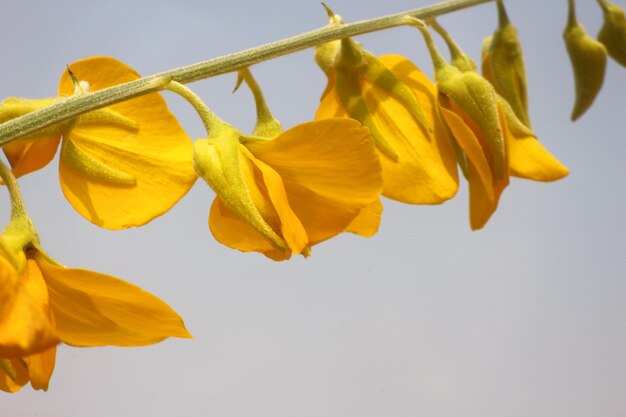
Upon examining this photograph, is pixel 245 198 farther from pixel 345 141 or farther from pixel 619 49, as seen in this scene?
pixel 619 49

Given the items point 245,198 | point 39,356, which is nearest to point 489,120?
point 245,198

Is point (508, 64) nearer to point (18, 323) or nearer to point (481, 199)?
point (481, 199)

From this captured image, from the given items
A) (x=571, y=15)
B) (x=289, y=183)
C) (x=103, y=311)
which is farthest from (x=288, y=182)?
(x=571, y=15)

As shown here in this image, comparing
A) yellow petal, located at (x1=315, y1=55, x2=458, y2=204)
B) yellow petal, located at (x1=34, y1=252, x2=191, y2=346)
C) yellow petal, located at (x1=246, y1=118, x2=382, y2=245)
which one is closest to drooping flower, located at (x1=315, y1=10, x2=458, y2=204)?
yellow petal, located at (x1=315, y1=55, x2=458, y2=204)

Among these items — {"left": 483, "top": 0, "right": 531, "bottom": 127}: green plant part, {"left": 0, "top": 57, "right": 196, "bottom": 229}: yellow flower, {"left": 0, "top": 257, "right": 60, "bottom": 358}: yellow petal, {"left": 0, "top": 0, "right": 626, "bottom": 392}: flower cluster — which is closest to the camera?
{"left": 0, "top": 257, "right": 60, "bottom": 358}: yellow petal

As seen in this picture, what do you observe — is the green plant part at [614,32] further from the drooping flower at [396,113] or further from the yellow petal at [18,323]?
the yellow petal at [18,323]

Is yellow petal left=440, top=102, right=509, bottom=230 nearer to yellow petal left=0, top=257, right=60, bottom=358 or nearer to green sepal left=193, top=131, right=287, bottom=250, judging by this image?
green sepal left=193, top=131, right=287, bottom=250

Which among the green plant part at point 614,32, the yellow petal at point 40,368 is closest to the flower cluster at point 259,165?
the yellow petal at point 40,368
